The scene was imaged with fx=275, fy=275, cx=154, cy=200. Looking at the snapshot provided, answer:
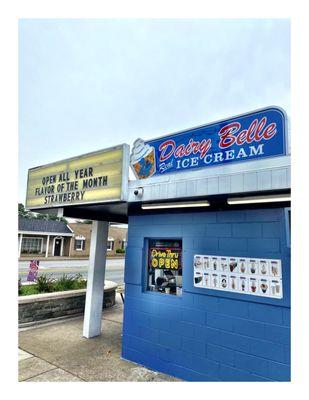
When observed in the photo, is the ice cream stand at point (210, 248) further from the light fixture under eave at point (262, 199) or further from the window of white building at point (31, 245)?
the window of white building at point (31, 245)

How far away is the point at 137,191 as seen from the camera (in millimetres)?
5258

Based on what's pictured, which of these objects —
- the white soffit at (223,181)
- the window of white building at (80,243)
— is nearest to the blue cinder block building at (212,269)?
the white soffit at (223,181)

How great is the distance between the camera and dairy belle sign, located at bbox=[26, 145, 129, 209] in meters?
5.44

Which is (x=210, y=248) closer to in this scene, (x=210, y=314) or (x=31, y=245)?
(x=210, y=314)

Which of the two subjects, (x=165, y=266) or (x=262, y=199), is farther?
(x=165, y=266)

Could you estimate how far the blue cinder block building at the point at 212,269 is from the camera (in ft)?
14.5

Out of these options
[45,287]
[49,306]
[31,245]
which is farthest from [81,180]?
[31,245]

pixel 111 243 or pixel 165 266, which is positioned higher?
pixel 165 266

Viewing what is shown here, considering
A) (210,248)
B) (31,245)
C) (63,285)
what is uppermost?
(210,248)

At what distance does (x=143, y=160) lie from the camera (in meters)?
5.91

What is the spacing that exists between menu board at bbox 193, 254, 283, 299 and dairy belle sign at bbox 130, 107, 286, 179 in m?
1.82

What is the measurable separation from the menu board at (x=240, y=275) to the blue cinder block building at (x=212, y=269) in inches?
0.7

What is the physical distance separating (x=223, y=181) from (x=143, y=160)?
2.16 metres
